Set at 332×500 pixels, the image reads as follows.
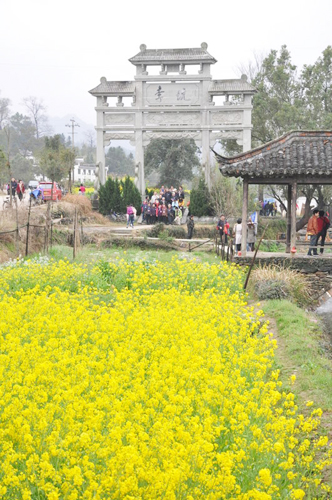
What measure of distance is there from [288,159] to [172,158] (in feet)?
104

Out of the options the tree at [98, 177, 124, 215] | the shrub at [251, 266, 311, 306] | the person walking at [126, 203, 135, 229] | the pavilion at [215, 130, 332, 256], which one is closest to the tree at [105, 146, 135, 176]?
the tree at [98, 177, 124, 215]

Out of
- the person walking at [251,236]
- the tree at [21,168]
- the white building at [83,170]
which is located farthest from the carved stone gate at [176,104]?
the white building at [83,170]

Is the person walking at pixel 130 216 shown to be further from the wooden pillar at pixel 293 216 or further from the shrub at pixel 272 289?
A: the shrub at pixel 272 289

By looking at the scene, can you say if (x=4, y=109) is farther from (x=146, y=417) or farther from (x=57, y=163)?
Answer: (x=146, y=417)

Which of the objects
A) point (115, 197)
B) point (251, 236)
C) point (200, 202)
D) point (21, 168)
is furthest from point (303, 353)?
point (21, 168)

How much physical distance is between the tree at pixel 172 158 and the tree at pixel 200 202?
57.8 ft

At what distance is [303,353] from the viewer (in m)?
10.1

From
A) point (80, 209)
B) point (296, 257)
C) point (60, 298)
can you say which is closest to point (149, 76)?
point (80, 209)

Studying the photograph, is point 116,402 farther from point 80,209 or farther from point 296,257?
point 80,209

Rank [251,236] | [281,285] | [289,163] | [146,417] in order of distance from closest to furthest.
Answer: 1. [146,417]
2. [281,285]
3. [289,163]
4. [251,236]

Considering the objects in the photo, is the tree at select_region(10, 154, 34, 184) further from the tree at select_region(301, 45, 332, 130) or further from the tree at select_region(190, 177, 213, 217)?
the tree at select_region(190, 177, 213, 217)

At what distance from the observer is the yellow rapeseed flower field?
4.70m

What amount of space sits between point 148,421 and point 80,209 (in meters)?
25.0

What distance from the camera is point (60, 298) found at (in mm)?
10781
